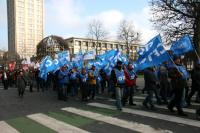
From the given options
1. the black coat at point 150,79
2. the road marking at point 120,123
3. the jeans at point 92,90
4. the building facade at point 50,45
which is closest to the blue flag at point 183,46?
the black coat at point 150,79

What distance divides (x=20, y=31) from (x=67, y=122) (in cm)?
9008

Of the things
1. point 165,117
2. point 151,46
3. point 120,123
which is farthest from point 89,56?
point 120,123

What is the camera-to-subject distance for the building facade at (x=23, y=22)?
309 feet

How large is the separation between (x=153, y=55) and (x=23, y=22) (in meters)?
87.4

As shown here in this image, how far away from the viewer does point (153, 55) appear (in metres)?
11.7

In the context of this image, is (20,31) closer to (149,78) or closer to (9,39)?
(9,39)

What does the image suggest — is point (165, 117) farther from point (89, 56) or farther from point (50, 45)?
point (50, 45)

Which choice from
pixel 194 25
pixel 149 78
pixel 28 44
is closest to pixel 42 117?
A: pixel 149 78

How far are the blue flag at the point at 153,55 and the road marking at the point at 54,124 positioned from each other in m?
3.69

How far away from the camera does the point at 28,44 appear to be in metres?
97.2

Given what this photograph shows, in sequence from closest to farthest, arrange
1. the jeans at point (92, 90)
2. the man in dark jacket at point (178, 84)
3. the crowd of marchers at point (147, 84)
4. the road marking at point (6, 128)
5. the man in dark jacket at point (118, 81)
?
the road marking at point (6, 128), the man in dark jacket at point (178, 84), the crowd of marchers at point (147, 84), the man in dark jacket at point (118, 81), the jeans at point (92, 90)

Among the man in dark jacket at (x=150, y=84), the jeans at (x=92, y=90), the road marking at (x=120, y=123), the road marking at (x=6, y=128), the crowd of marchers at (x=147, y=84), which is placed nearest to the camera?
the road marking at (x=120, y=123)

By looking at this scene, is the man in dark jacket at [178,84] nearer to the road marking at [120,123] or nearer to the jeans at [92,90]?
the road marking at [120,123]

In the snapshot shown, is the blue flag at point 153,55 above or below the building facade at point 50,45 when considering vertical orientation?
below
